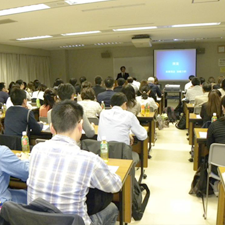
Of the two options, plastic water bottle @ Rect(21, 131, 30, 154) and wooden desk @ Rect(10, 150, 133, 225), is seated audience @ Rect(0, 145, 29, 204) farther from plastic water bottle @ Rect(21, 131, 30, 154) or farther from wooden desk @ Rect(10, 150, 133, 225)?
plastic water bottle @ Rect(21, 131, 30, 154)

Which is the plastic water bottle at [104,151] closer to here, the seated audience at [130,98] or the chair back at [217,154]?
the chair back at [217,154]

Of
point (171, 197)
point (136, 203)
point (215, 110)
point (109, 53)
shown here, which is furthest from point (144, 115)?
point (109, 53)

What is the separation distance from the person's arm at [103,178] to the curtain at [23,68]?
9.64 meters

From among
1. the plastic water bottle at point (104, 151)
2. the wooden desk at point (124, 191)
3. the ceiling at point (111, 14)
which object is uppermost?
the ceiling at point (111, 14)

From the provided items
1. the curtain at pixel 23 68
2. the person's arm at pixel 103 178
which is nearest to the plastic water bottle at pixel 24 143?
the person's arm at pixel 103 178

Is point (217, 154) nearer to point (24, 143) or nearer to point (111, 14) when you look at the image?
point (24, 143)

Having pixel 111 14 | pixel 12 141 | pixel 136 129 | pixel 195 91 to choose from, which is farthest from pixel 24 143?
pixel 195 91

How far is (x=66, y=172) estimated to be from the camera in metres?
1.38

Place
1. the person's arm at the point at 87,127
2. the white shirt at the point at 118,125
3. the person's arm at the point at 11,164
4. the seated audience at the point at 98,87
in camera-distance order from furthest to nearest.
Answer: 1. the seated audience at the point at 98,87
2. the person's arm at the point at 87,127
3. the white shirt at the point at 118,125
4. the person's arm at the point at 11,164

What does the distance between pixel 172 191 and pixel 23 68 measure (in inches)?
378

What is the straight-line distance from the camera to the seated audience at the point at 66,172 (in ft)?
4.52

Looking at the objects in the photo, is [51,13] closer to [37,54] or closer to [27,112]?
[27,112]

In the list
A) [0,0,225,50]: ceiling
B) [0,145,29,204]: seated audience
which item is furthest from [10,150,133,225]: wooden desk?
[0,0,225,50]: ceiling

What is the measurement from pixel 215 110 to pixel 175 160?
1173 mm
